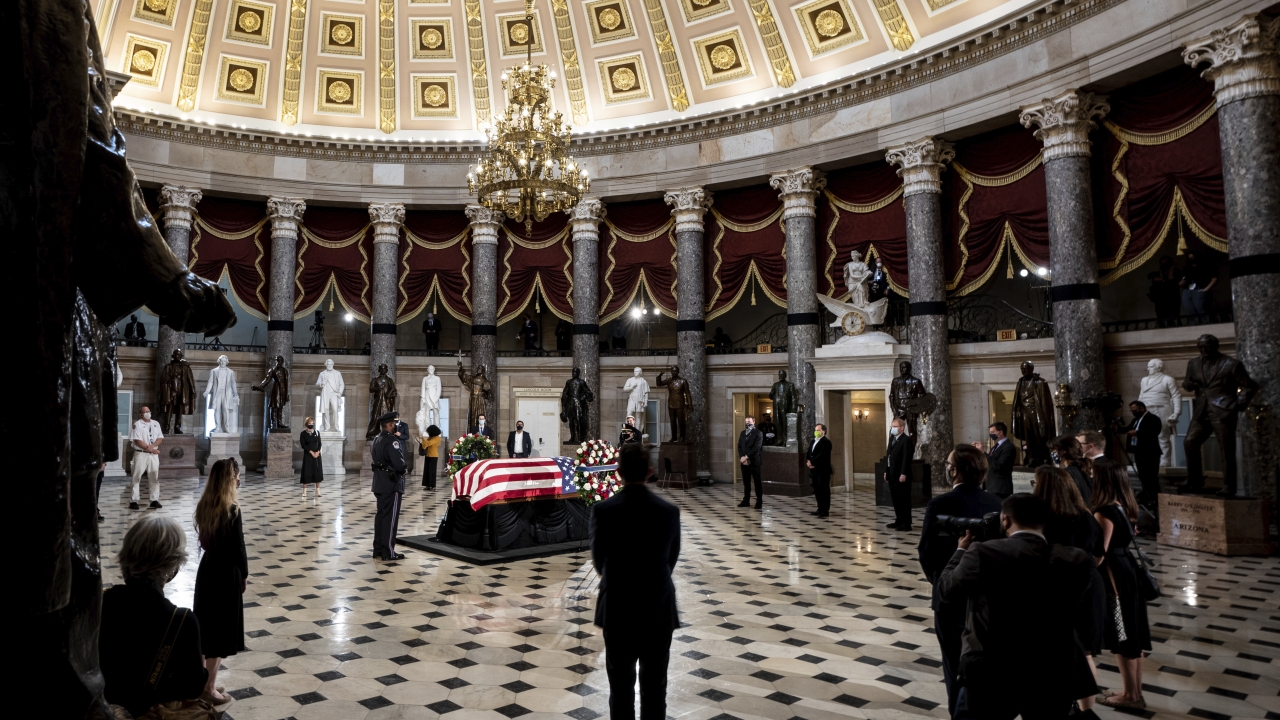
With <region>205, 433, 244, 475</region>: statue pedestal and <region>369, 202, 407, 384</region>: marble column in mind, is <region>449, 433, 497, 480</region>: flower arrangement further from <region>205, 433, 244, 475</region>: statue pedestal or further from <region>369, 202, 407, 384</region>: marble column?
<region>205, 433, 244, 475</region>: statue pedestal

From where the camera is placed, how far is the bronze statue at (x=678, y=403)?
724 inches

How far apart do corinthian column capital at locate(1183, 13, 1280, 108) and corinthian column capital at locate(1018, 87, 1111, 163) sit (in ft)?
7.99

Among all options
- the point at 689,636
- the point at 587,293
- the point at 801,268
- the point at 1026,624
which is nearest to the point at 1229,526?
the point at 689,636

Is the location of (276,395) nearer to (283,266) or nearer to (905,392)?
(283,266)

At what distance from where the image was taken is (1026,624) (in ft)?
10.1

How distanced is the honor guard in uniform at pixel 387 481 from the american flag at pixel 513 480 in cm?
91

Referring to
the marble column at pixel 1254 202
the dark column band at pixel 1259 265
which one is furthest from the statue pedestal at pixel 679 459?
the dark column band at pixel 1259 265

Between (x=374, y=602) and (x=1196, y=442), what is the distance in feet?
33.9

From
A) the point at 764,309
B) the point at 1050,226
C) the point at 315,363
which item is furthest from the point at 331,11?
the point at 1050,226

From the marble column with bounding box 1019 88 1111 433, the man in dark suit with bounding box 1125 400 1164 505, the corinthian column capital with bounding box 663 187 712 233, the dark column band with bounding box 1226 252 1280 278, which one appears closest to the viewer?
the dark column band with bounding box 1226 252 1280 278

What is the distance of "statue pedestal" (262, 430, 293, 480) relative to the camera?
1964cm

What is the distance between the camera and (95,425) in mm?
1486

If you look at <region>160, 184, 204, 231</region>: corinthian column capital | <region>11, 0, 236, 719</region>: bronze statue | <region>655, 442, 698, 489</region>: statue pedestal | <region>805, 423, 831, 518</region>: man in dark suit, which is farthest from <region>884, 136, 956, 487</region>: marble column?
<region>160, 184, 204, 231</region>: corinthian column capital

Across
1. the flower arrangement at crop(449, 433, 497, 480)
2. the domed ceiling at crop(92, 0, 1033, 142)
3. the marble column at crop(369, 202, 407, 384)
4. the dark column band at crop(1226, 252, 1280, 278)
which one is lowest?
the flower arrangement at crop(449, 433, 497, 480)
